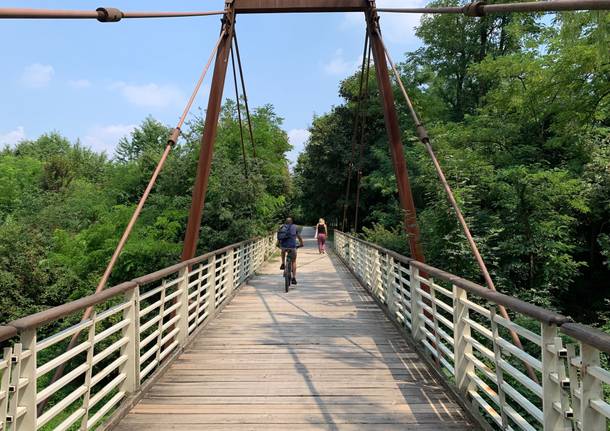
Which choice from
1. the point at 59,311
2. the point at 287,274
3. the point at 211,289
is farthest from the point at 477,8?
the point at 287,274

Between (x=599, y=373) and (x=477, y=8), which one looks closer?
(x=599, y=373)

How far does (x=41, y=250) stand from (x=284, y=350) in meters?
15.9

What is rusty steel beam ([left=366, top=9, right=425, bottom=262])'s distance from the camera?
270 inches

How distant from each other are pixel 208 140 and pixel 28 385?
5570mm

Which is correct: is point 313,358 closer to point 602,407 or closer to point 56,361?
point 56,361

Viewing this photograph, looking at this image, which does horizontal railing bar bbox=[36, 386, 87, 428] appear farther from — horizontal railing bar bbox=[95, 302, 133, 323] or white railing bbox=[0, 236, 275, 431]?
horizontal railing bar bbox=[95, 302, 133, 323]

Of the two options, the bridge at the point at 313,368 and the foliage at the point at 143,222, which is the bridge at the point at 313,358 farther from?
the foliage at the point at 143,222

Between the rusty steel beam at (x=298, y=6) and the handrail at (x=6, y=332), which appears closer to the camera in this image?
the handrail at (x=6, y=332)

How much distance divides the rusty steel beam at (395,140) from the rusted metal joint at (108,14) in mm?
4475

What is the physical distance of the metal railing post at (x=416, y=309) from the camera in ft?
17.7

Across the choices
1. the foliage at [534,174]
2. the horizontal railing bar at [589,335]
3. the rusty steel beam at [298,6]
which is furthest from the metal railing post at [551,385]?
the rusty steel beam at [298,6]

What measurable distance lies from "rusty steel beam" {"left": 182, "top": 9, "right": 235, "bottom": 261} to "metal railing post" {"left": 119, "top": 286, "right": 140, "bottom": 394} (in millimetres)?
2914

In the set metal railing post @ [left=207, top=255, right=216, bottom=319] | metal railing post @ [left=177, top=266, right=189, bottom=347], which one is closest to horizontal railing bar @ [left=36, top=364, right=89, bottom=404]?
metal railing post @ [left=177, top=266, right=189, bottom=347]

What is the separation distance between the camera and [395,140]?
24.2ft
